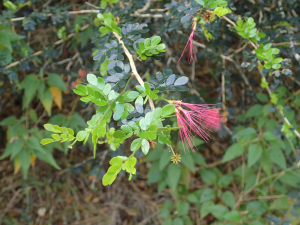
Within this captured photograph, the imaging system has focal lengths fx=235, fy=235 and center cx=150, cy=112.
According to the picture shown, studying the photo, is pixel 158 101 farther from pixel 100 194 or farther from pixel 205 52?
pixel 100 194

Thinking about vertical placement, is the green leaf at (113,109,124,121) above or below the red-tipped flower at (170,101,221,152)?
above

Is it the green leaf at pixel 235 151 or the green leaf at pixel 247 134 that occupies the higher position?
the green leaf at pixel 247 134

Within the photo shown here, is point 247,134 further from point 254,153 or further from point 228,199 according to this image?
point 228,199

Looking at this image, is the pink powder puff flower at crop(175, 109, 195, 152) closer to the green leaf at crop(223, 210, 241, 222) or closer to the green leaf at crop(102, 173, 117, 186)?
the green leaf at crop(102, 173, 117, 186)

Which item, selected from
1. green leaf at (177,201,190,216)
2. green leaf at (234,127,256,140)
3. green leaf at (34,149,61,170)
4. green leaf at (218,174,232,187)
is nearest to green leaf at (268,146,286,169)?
green leaf at (234,127,256,140)

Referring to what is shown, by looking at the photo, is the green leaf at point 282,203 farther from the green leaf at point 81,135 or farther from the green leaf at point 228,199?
the green leaf at point 81,135

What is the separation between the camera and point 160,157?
1.49 metres

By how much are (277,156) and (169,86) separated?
88cm

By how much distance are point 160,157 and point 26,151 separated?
771 mm

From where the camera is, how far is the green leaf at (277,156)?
1.16 meters

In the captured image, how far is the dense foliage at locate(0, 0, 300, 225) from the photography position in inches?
24.3

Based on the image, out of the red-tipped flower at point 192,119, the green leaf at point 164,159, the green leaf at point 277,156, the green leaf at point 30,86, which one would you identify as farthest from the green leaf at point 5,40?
the green leaf at point 277,156

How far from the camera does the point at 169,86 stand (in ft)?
1.90

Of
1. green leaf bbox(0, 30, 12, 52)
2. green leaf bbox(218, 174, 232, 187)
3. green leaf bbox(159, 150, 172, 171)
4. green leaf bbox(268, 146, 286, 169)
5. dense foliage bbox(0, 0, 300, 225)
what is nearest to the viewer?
dense foliage bbox(0, 0, 300, 225)
